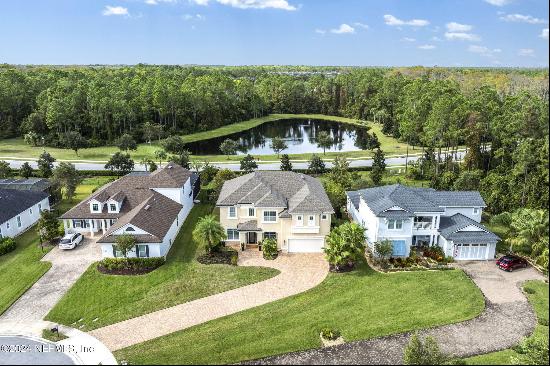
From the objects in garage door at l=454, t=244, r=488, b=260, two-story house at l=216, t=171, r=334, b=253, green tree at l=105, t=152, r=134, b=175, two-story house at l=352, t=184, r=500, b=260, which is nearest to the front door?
two-story house at l=216, t=171, r=334, b=253

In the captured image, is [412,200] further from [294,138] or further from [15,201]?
[294,138]

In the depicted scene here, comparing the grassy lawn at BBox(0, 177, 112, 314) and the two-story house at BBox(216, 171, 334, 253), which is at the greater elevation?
the two-story house at BBox(216, 171, 334, 253)

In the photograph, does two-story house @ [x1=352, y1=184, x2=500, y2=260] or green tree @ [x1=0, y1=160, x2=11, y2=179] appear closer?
two-story house @ [x1=352, y1=184, x2=500, y2=260]

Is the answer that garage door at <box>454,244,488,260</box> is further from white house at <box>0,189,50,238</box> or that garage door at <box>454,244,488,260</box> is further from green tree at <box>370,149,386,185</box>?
white house at <box>0,189,50,238</box>

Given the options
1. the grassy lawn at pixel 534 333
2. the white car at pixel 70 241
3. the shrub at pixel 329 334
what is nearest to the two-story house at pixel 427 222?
the grassy lawn at pixel 534 333

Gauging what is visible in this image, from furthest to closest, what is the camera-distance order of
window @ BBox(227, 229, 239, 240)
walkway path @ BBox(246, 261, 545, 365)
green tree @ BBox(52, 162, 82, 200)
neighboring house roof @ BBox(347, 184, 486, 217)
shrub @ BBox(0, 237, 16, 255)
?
green tree @ BBox(52, 162, 82, 200)
window @ BBox(227, 229, 239, 240)
shrub @ BBox(0, 237, 16, 255)
neighboring house roof @ BBox(347, 184, 486, 217)
walkway path @ BBox(246, 261, 545, 365)

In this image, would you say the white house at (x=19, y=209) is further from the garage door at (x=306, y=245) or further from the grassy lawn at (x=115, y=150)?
the grassy lawn at (x=115, y=150)

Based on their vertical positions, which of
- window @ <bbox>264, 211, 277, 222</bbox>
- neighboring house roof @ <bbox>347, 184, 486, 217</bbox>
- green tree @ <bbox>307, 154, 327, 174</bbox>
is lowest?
window @ <bbox>264, 211, 277, 222</bbox>

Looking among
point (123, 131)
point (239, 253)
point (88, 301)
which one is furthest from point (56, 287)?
point (123, 131)
